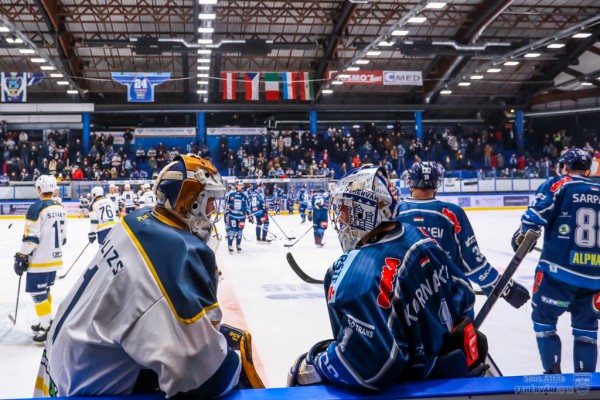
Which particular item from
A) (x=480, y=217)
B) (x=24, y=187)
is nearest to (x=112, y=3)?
(x=24, y=187)

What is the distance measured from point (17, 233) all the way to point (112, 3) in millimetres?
9567

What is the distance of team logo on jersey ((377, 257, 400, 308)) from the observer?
4.59ft

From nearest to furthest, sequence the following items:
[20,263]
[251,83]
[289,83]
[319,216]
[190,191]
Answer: [190,191], [20,263], [319,216], [251,83], [289,83]

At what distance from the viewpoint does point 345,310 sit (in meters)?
1.42

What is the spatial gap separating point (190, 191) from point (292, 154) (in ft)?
78.3

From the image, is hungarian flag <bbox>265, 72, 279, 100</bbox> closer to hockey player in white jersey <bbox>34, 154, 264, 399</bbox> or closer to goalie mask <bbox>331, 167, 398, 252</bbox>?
goalie mask <bbox>331, 167, 398, 252</bbox>

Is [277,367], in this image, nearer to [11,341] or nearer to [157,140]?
[11,341]

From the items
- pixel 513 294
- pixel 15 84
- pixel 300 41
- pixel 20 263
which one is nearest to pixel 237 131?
pixel 300 41

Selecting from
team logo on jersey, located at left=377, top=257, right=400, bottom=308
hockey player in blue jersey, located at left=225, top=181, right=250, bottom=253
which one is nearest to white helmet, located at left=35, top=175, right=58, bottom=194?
team logo on jersey, located at left=377, top=257, right=400, bottom=308

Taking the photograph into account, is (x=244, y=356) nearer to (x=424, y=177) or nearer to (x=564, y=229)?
(x=424, y=177)

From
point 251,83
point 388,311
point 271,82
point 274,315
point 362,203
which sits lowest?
point 274,315

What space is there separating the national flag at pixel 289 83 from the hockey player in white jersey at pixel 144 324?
1872 centimetres

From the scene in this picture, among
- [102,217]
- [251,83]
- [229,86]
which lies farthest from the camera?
[229,86]

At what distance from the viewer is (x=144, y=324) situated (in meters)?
1.26
